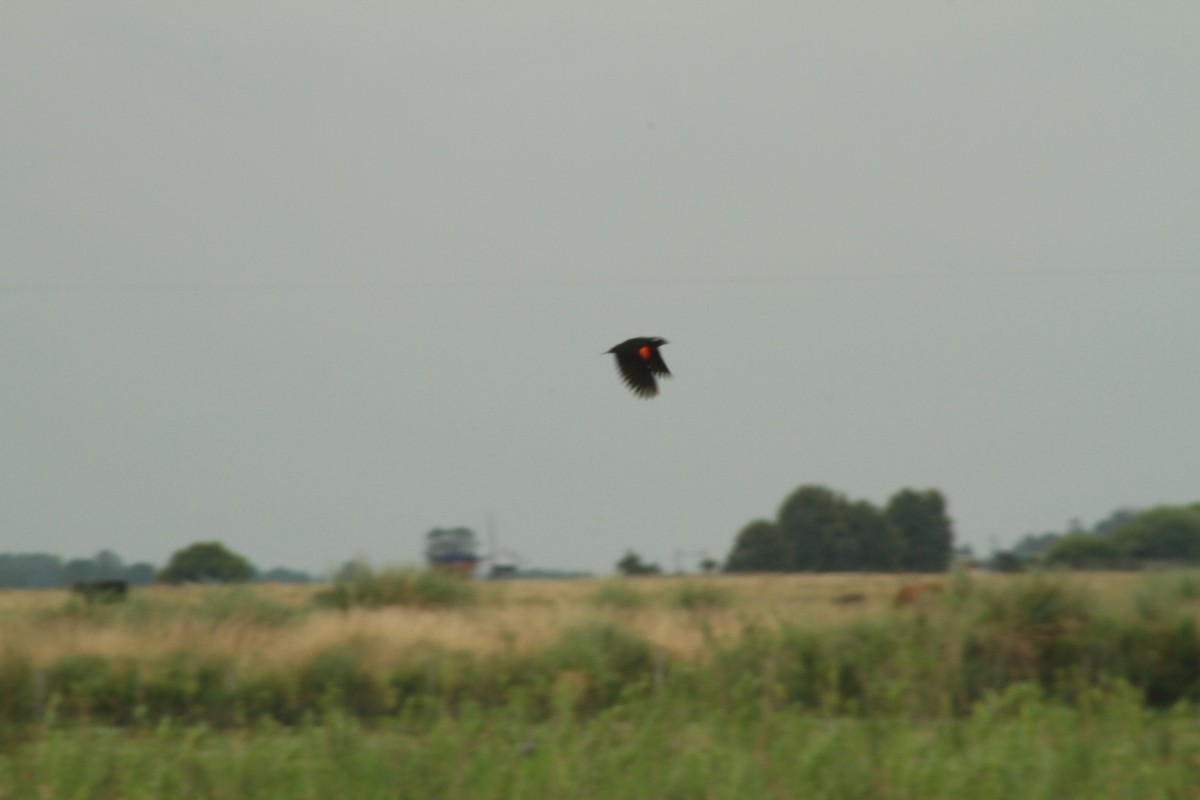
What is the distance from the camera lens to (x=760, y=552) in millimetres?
55812

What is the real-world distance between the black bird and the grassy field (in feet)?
6.62

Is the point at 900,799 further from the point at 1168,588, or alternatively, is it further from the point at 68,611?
the point at 68,611

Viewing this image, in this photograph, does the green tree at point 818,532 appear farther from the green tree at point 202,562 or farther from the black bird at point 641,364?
the black bird at point 641,364

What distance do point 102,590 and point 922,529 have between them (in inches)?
1350

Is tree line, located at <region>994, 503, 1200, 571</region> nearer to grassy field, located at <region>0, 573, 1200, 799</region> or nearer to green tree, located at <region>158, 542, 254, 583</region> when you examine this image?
grassy field, located at <region>0, 573, 1200, 799</region>

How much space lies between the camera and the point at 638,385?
6.37 meters

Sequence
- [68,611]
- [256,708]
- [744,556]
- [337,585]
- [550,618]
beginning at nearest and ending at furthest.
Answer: [256,708] < [550,618] < [68,611] < [337,585] < [744,556]

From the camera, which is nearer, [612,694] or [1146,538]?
[612,694]

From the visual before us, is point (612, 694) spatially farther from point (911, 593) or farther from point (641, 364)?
point (641, 364)

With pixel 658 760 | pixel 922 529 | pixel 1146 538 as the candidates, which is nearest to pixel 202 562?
pixel 922 529

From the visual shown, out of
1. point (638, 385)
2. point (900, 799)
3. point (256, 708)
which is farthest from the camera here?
point (256, 708)

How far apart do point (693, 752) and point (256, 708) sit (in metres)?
10.6

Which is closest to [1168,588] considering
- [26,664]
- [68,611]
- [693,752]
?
[693,752]

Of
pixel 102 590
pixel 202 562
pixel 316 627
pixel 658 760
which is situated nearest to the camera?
pixel 658 760
